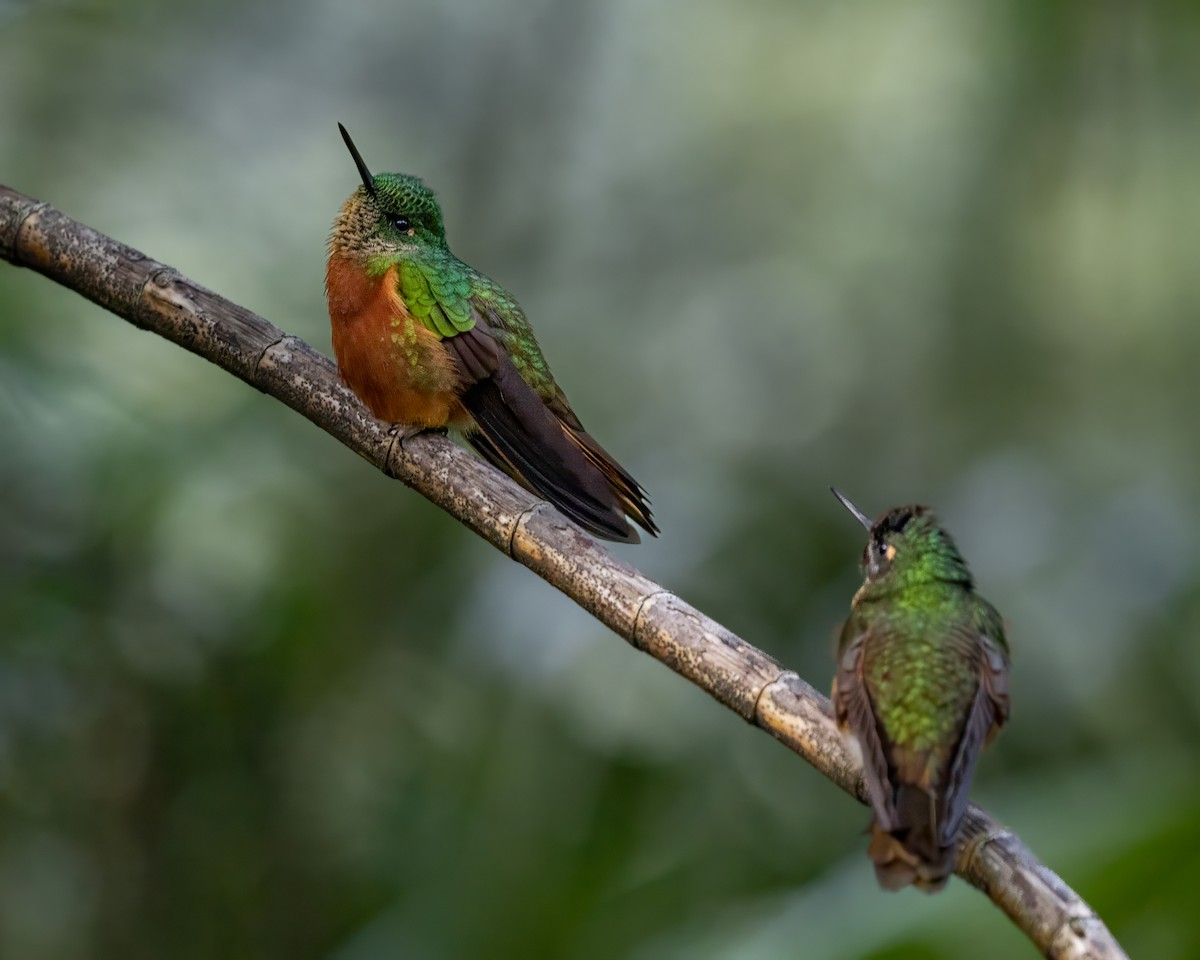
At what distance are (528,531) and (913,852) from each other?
82cm

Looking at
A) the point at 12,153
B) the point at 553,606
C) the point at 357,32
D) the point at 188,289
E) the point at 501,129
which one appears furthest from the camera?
the point at 357,32

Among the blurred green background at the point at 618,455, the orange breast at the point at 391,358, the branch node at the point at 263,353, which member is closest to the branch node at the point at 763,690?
the blurred green background at the point at 618,455

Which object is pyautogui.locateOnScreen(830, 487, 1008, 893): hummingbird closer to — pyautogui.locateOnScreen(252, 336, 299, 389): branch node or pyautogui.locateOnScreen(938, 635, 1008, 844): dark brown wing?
pyautogui.locateOnScreen(938, 635, 1008, 844): dark brown wing

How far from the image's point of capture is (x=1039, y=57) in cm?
474

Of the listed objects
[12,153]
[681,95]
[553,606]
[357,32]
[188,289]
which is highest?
[681,95]

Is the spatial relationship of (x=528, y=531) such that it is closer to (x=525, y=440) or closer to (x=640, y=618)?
(x=640, y=618)

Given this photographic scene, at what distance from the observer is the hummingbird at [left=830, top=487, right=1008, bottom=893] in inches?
64.9

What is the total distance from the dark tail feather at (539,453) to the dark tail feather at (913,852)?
0.83 metres

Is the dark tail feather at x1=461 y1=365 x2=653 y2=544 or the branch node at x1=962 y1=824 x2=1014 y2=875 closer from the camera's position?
the branch node at x1=962 y1=824 x2=1014 y2=875

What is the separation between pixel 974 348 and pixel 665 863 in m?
2.60

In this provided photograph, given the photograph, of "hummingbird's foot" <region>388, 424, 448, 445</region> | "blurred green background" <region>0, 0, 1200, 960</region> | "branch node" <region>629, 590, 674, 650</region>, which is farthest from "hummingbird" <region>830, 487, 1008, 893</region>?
"hummingbird's foot" <region>388, 424, 448, 445</region>

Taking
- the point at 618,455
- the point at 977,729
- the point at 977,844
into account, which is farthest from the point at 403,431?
the point at 618,455

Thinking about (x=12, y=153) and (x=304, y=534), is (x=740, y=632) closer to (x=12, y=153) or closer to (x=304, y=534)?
(x=304, y=534)

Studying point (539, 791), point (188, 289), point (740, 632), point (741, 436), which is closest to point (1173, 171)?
point (741, 436)
